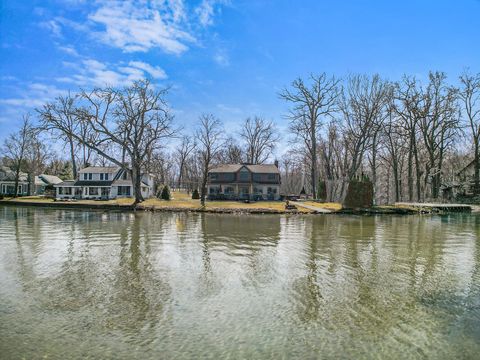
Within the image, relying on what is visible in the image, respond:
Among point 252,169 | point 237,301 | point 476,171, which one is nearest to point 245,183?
point 252,169

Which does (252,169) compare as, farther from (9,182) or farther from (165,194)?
(9,182)

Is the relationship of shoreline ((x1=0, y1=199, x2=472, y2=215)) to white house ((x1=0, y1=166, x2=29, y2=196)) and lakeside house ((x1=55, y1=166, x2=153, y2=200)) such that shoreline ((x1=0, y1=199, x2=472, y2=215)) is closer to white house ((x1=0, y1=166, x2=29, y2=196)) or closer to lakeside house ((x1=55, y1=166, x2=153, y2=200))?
lakeside house ((x1=55, y1=166, x2=153, y2=200))

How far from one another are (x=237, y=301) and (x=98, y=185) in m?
55.5

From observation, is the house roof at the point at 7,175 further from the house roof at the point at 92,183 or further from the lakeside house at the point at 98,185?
the house roof at the point at 92,183

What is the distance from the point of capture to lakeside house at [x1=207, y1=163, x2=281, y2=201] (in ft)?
199

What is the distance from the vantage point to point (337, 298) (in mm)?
9508

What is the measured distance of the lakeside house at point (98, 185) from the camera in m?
59.8

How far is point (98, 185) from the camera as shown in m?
59.9

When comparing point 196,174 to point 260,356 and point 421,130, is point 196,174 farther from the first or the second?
point 260,356

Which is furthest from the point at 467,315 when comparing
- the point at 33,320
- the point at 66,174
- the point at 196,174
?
the point at 196,174

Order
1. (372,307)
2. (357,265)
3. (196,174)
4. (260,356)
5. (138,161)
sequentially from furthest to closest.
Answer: (196,174), (138,161), (357,265), (372,307), (260,356)

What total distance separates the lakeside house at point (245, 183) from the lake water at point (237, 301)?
142 ft

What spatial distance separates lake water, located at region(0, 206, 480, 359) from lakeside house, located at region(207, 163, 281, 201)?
1701 inches

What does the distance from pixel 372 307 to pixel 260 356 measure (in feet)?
12.3
